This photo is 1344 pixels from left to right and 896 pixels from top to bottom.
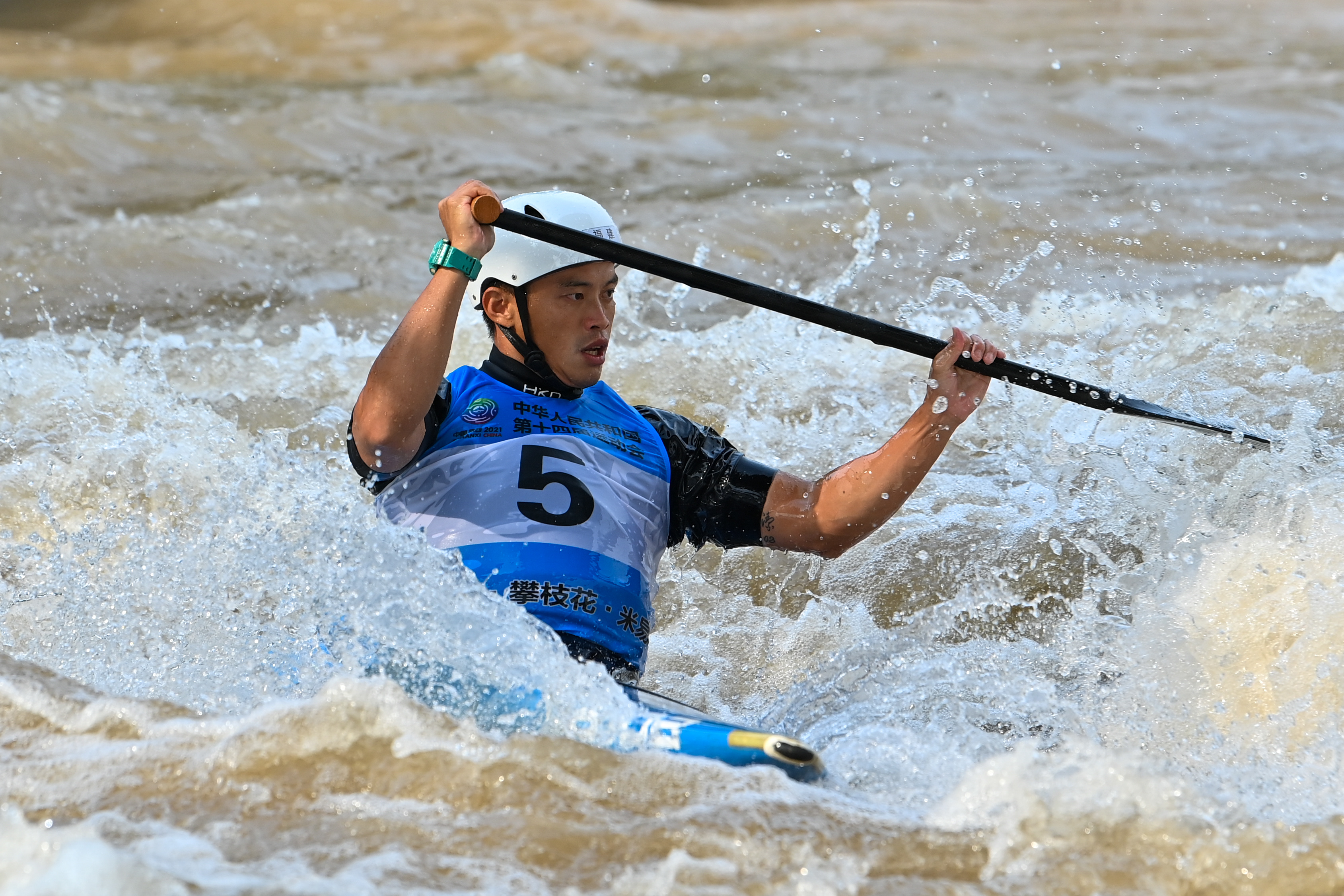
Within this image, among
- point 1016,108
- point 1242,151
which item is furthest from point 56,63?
point 1242,151

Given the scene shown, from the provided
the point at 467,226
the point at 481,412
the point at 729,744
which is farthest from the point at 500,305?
the point at 729,744

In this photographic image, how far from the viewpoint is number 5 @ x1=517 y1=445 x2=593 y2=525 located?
10.5 feet

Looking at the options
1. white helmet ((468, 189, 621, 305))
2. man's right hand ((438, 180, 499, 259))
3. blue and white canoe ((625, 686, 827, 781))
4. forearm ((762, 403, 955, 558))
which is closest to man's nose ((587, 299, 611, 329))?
white helmet ((468, 189, 621, 305))

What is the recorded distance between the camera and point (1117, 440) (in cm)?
480

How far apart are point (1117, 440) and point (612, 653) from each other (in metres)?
2.33

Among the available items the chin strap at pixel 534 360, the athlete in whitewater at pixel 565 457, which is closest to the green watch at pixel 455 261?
the athlete in whitewater at pixel 565 457

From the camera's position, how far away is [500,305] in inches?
138

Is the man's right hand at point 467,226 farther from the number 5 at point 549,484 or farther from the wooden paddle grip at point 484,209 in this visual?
the number 5 at point 549,484

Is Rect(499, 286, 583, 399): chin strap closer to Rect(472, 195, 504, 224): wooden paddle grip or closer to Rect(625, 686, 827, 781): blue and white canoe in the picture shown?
Rect(472, 195, 504, 224): wooden paddle grip

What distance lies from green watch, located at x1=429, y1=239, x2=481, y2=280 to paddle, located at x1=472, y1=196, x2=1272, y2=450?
90 mm

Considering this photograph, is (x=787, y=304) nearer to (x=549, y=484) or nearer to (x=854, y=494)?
(x=854, y=494)

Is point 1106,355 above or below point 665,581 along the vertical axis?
above

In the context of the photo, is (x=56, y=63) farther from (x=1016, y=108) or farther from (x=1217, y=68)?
(x=1217, y=68)

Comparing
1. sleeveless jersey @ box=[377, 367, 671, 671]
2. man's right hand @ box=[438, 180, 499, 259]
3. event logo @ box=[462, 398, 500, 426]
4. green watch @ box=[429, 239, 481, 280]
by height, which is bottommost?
sleeveless jersey @ box=[377, 367, 671, 671]
